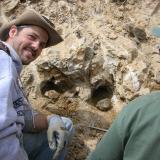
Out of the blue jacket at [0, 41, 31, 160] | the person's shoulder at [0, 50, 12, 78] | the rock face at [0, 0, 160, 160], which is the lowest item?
the rock face at [0, 0, 160, 160]

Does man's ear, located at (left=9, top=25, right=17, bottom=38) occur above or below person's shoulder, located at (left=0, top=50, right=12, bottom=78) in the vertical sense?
below

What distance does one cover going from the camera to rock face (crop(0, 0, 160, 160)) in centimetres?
363

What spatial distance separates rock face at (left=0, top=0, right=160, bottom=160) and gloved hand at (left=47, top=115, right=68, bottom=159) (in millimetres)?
613

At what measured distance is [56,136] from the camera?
2.76 meters

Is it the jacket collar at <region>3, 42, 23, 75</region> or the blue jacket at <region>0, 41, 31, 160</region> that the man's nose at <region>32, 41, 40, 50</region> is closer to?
the jacket collar at <region>3, 42, 23, 75</region>

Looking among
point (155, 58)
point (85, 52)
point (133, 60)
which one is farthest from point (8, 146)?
point (155, 58)

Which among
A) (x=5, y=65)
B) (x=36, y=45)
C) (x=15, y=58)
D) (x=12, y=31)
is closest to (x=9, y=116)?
(x=5, y=65)

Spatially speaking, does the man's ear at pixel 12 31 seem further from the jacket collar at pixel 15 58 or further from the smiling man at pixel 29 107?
the jacket collar at pixel 15 58

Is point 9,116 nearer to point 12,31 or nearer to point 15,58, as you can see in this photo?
point 15,58

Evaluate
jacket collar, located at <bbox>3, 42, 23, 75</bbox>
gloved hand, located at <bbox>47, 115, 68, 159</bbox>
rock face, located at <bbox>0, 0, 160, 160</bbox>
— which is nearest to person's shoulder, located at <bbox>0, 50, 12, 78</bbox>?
jacket collar, located at <bbox>3, 42, 23, 75</bbox>

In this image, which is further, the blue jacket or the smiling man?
the smiling man

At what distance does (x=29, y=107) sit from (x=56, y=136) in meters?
0.30

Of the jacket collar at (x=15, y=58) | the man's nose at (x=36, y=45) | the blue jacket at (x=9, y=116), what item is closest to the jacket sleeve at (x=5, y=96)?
the blue jacket at (x=9, y=116)

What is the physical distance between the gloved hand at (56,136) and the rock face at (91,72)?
61 centimetres
